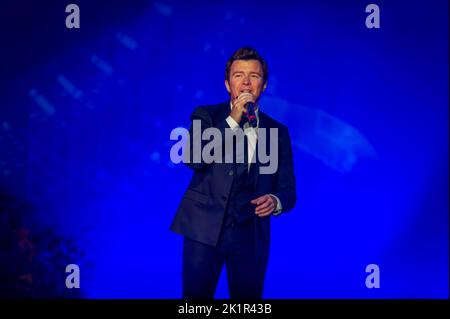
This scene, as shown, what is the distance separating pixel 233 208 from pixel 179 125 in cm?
83

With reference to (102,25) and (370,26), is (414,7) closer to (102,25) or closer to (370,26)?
(370,26)

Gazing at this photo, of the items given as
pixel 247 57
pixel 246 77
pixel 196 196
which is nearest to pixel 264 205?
pixel 196 196

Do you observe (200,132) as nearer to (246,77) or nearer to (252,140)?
(252,140)

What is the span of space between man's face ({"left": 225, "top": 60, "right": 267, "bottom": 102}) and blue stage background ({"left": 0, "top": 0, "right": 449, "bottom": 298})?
1.46 feet

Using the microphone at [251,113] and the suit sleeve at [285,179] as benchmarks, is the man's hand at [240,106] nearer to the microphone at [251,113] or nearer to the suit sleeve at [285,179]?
the microphone at [251,113]

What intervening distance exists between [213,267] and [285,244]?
31.9 inches

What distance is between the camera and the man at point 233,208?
12.1 ft

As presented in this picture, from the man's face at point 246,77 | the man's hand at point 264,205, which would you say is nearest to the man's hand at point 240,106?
the man's face at point 246,77

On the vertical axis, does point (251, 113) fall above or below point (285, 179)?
above

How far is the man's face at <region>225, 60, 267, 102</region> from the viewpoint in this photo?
385cm

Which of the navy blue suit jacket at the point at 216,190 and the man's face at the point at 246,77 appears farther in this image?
the man's face at the point at 246,77

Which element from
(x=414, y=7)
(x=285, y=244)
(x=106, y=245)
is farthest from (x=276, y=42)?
(x=106, y=245)

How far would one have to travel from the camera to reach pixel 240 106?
11.9 ft

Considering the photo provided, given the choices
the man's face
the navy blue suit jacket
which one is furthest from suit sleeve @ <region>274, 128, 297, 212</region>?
the man's face
